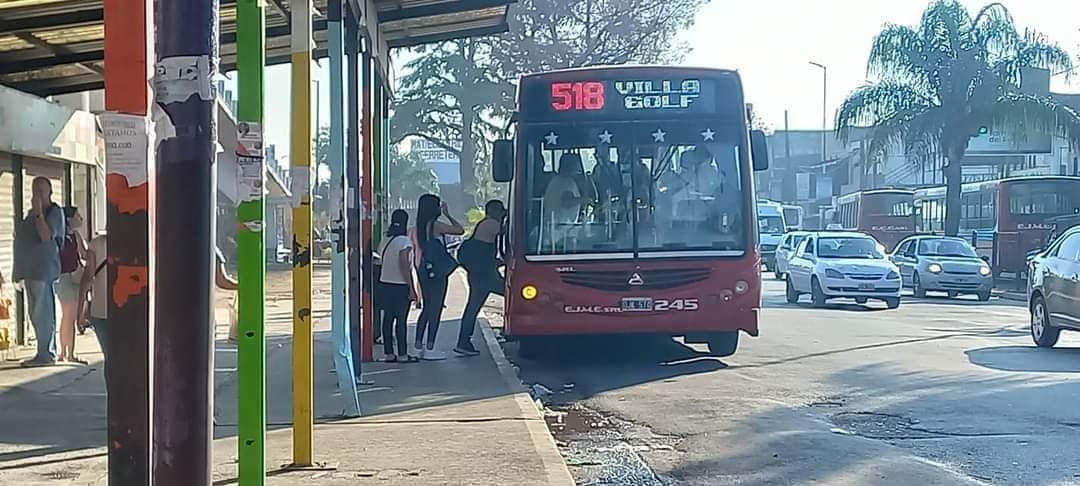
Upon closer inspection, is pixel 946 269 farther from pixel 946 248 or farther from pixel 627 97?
pixel 627 97

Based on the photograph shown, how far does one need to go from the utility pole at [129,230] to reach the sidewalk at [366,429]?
351cm

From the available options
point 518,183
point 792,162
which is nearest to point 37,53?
point 518,183

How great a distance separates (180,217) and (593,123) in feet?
33.1

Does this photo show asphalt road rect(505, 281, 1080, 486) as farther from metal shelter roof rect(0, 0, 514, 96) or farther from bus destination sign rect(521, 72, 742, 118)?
metal shelter roof rect(0, 0, 514, 96)

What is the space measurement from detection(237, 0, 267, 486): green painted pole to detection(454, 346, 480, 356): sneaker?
8779mm

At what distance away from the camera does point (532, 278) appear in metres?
13.6

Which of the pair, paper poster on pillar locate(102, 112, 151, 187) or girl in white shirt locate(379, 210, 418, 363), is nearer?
paper poster on pillar locate(102, 112, 151, 187)

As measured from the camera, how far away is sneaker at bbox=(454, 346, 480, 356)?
1507cm

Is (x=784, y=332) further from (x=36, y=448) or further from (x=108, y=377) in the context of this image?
(x=108, y=377)

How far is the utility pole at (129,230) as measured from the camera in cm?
397

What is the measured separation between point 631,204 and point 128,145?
1018 cm

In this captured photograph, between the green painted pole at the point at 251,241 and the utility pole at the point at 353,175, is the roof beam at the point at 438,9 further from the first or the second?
the green painted pole at the point at 251,241

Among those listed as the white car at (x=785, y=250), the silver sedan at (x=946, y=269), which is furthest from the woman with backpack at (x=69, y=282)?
the white car at (x=785, y=250)

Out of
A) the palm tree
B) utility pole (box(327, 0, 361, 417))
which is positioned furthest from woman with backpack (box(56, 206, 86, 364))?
the palm tree
